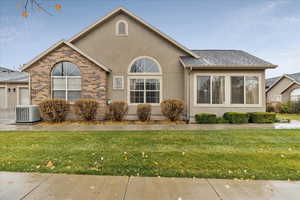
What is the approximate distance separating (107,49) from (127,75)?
2470 millimetres

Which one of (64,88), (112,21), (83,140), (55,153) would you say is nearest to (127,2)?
(112,21)

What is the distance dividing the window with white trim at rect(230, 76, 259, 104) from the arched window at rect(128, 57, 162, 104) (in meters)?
4.96

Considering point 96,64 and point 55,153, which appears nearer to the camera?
point 55,153

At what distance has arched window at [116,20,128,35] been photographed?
36.5 ft

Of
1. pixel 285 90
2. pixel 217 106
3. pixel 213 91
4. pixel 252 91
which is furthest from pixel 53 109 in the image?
pixel 285 90

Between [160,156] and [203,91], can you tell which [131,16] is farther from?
[160,156]

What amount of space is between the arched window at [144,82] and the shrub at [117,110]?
1.36 m

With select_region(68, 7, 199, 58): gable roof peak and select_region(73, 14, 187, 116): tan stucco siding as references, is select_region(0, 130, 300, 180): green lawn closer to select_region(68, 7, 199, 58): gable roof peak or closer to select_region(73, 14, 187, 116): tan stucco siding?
select_region(73, 14, 187, 116): tan stucco siding

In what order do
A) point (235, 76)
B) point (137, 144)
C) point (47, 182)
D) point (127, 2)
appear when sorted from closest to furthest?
1. point (47, 182)
2. point (137, 144)
3. point (235, 76)
4. point (127, 2)

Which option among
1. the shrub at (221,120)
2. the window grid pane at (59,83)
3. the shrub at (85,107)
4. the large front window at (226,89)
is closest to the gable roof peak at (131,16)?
the large front window at (226,89)

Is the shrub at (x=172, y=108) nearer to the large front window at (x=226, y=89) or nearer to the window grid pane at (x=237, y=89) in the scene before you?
the large front window at (x=226, y=89)

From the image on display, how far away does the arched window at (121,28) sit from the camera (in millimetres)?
11133

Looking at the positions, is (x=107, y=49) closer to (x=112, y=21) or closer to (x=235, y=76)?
(x=112, y=21)

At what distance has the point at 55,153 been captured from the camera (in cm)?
422
